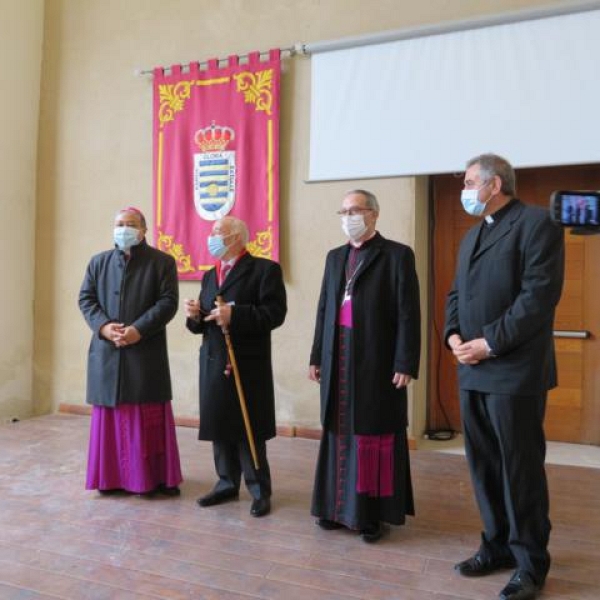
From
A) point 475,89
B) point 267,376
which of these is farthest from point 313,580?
point 475,89

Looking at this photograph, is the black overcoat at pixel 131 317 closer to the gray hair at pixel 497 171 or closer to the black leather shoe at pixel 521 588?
the gray hair at pixel 497 171

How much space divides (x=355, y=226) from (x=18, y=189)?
3.87 metres

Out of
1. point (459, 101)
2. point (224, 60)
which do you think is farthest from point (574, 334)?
point (224, 60)

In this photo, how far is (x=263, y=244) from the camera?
15.2ft

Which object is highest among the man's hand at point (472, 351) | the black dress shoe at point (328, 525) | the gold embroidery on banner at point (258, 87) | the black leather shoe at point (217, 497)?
the gold embroidery on banner at point (258, 87)

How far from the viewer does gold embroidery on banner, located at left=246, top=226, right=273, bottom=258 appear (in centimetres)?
460

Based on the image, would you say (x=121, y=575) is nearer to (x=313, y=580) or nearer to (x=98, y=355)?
(x=313, y=580)

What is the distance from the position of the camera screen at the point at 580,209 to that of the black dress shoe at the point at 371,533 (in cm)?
161

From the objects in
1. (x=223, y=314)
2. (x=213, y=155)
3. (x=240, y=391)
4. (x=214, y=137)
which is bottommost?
(x=240, y=391)

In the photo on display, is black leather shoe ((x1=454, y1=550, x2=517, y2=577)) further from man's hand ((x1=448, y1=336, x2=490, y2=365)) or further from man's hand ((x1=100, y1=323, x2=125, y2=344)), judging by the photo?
man's hand ((x1=100, y1=323, x2=125, y2=344))

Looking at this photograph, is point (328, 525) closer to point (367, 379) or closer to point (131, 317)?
point (367, 379)

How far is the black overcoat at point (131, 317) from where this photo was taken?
306cm

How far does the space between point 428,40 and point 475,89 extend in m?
0.50

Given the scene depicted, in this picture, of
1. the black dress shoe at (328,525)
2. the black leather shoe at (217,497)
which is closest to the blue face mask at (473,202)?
the black dress shoe at (328,525)
